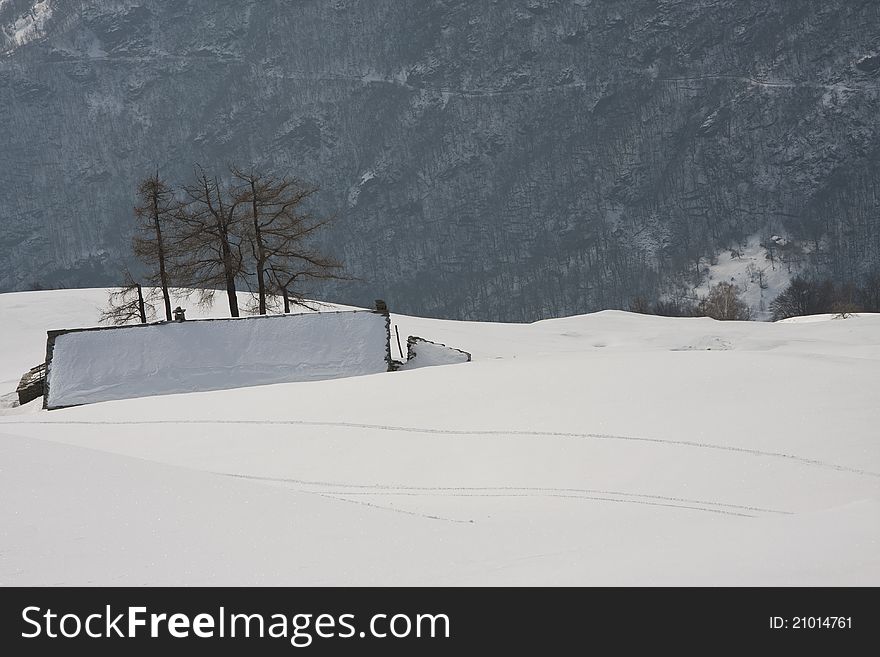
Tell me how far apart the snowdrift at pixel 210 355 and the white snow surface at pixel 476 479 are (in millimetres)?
5541

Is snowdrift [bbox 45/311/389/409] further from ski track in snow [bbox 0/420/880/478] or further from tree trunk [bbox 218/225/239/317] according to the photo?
tree trunk [bbox 218/225/239/317]

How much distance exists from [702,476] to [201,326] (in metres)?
19.7

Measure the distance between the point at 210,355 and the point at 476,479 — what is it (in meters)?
16.4

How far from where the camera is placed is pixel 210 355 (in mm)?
30000

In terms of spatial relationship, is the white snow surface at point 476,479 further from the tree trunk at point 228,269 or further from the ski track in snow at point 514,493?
the tree trunk at point 228,269

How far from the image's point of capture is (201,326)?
3066cm

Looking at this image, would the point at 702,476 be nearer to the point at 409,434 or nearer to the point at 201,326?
the point at 409,434

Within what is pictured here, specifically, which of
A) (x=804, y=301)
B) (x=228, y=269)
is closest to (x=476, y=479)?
(x=228, y=269)

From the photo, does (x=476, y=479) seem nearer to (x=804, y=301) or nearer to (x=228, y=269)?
(x=228, y=269)

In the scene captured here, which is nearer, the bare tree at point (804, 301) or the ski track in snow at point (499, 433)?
the ski track in snow at point (499, 433)

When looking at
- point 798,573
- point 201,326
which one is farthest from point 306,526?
point 201,326

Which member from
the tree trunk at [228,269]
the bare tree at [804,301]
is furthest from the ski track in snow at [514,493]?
the bare tree at [804,301]

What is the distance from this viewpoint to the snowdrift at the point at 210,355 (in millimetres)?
28984

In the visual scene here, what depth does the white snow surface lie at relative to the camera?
28.3 ft
